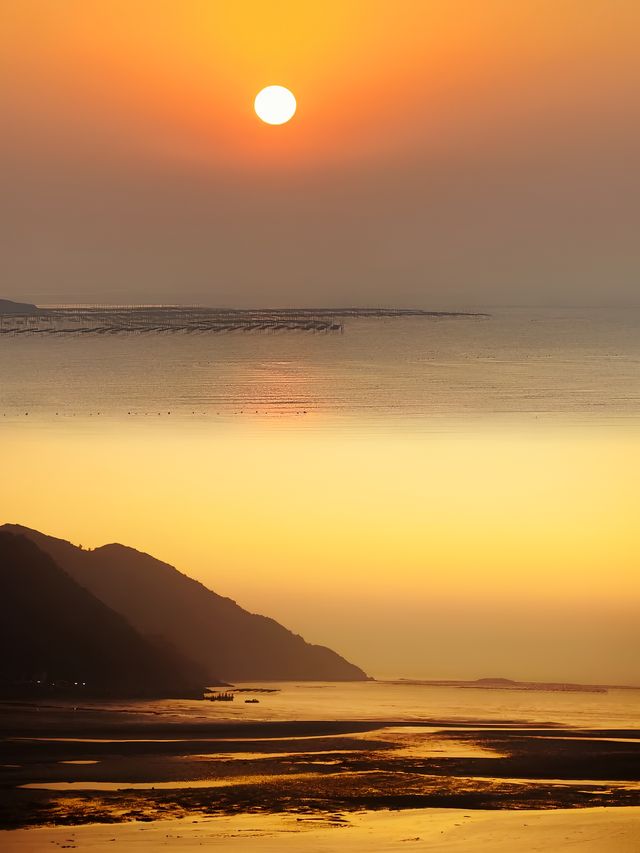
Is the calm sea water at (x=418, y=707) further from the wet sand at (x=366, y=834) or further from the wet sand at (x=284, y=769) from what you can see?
the wet sand at (x=366, y=834)

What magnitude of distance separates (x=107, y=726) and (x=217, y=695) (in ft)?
127

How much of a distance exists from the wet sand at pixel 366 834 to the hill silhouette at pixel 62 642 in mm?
45619

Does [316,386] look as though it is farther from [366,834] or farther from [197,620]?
[366,834]

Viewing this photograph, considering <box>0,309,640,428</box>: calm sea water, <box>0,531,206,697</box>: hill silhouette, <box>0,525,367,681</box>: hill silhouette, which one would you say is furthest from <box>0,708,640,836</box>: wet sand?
<box>0,525,367,681</box>: hill silhouette

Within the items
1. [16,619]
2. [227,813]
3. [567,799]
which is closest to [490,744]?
[567,799]

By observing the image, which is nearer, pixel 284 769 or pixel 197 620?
pixel 284 769

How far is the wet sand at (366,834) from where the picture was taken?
43.3 meters

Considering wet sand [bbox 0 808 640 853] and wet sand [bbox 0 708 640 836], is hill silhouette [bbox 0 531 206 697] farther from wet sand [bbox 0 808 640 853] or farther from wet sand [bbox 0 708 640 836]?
wet sand [bbox 0 808 640 853]

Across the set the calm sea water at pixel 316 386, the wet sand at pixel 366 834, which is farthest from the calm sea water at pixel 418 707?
the wet sand at pixel 366 834

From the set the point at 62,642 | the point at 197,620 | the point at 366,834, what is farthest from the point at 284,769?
the point at 197,620

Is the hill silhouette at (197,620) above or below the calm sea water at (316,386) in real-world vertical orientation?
below

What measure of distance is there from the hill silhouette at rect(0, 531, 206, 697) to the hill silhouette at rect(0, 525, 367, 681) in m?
48.2

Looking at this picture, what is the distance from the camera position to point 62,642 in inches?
3907

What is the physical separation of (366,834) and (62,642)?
186 ft
